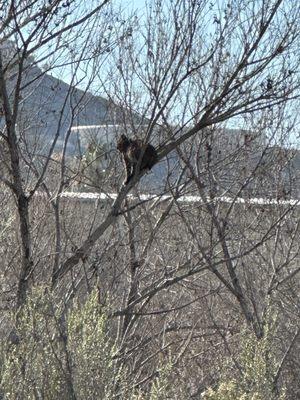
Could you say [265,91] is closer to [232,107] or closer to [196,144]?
[232,107]

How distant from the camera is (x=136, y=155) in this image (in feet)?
22.6

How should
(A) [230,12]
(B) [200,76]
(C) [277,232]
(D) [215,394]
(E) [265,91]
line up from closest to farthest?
(D) [215,394] < (E) [265,91] < (A) [230,12] < (B) [200,76] < (C) [277,232]

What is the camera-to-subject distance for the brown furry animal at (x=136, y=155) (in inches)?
272

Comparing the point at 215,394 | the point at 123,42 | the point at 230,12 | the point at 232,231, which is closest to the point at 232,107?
the point at 230,12

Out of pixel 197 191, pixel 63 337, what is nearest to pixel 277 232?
pixel 197 191

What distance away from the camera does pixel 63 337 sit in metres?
4.93

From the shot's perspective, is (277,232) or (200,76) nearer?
(200,76)

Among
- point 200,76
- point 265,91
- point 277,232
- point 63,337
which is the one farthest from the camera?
point 277,232

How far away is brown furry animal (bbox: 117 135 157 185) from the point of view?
22.6ft

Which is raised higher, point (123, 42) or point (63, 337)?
point (123, 42)

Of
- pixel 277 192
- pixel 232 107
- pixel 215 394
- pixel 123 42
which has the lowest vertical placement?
pixel 215 394

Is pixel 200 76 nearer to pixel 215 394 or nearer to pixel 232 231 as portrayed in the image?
pixel 232 231

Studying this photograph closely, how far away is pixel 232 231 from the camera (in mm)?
9492

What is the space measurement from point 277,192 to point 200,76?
6.80 feet
